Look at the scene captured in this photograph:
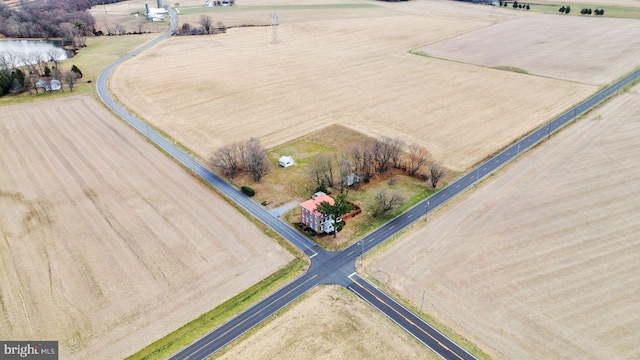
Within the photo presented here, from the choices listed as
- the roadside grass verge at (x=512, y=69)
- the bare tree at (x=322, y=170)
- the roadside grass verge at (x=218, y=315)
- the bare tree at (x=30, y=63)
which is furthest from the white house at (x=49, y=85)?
the roadside grass verge at (x=512, y=69)

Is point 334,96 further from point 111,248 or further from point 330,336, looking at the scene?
point 330,336

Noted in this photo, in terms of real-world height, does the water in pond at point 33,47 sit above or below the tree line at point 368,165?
above

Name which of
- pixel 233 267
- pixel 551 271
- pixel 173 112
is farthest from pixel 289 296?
pixel 173 112

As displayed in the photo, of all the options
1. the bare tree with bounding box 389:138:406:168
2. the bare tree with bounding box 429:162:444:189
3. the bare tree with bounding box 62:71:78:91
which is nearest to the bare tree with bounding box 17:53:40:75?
the bare tree with bounding box 62:71:78:91

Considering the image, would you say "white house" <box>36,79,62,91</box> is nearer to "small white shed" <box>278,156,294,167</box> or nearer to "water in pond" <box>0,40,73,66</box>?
"water in pond" <box>0,40,73,66</box>

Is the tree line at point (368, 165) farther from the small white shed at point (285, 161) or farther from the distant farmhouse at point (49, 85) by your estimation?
the distant farmhouse at point (49, 85)
